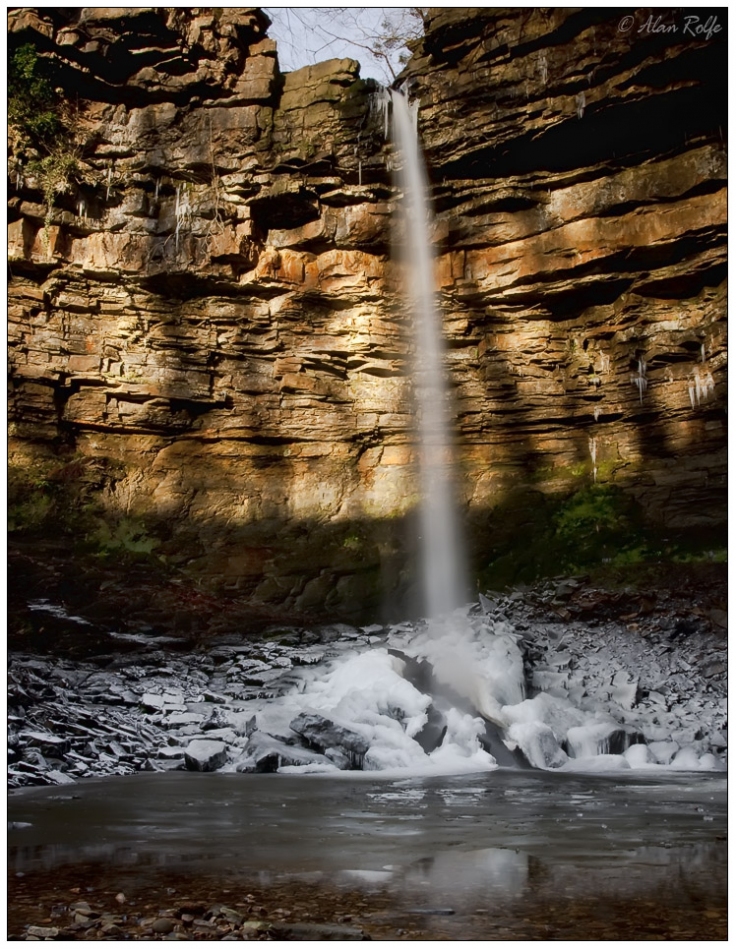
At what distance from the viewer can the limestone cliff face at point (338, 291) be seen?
12.3 meters

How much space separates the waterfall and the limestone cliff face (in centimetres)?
23

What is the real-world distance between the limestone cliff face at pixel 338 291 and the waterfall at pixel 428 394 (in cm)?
23

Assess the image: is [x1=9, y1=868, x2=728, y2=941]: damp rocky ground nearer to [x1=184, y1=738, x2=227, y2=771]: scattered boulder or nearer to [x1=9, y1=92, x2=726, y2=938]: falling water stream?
[x1=9, y1=92, x2=726, y2=938]: falling water stream

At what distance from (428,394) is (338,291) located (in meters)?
2.31

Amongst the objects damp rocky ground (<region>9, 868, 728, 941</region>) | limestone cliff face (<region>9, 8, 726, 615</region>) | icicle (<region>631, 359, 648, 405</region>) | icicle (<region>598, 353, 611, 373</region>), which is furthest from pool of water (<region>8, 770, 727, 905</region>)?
icicle (<region>598, 353, 611, 373</region>)

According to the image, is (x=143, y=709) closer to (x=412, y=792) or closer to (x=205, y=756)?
(x=205, y=756)

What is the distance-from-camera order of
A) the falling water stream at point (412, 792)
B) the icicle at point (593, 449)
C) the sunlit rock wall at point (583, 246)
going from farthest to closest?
Answer: the icicle at point (593, 449), the sunlit rock wall at point (583, 246), the falling water stream at point (412, 792)

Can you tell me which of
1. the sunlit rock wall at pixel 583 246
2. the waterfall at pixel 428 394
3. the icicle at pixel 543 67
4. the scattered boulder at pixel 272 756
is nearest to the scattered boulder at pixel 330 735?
the scattered boulder at pixel 272 756

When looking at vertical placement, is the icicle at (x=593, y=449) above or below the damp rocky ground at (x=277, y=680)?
above

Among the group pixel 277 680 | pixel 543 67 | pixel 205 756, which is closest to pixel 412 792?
pixel 205 756

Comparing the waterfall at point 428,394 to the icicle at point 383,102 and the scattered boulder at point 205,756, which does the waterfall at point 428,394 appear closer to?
the icicle at point 383,102

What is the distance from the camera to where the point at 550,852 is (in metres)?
4.42

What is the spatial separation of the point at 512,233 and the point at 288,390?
4527mm

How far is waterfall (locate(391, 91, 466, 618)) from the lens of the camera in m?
12.8
